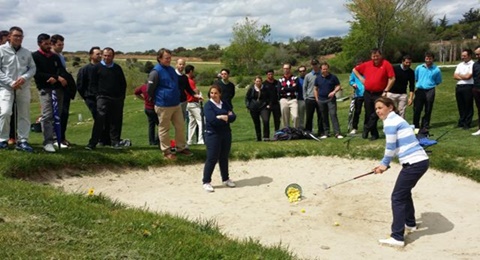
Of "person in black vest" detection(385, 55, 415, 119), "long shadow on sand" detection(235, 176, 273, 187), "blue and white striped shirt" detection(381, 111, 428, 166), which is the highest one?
"person in black vest" detection(385, 55, 415, 119)

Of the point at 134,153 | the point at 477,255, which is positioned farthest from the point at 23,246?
the point at 134,153

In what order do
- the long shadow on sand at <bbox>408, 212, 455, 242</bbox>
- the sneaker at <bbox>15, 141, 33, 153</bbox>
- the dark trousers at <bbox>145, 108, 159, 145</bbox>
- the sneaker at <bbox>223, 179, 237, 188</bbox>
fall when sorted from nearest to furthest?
the long shadow on sand at <bbox>408, 212, 455, 242</bbox> < the sneaker at <bbox>15, 141, 33, 153</bbox> < the sneaker at <bbox>223, 179, 237, 188</bbox> < the dark trousers at <bbox>145, 108, 159, 145</bbox>

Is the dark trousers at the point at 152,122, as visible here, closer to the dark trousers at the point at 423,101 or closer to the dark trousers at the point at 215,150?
the dark trousers at the point at 215,150

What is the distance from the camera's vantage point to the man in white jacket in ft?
29.6

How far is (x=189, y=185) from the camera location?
9.87 meters

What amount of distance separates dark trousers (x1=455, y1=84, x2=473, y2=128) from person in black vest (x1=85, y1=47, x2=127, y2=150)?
9655 millimetres

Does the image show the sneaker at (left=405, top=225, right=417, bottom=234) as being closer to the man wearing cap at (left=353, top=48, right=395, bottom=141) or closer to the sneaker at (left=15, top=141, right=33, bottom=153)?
the man wearing cap at (left=353, top=48, right=395, bottom=141)

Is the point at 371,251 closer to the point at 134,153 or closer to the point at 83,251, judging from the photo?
the point at 83,251

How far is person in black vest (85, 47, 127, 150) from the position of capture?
1082 cm

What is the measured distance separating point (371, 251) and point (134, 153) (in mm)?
6183

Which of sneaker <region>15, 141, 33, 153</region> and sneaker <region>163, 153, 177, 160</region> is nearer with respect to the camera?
sneaker <region>15, 141, 33, 153</region>

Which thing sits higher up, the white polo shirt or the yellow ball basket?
the white polo shirt

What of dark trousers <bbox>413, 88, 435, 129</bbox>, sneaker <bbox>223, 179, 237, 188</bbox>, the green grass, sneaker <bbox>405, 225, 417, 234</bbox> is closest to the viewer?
the green grass

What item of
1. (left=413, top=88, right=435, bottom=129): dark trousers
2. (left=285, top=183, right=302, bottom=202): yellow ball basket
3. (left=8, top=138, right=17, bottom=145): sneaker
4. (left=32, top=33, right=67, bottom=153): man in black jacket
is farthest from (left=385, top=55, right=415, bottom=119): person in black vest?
(left=8, top=138, right=17, bottom=145): sneaker
